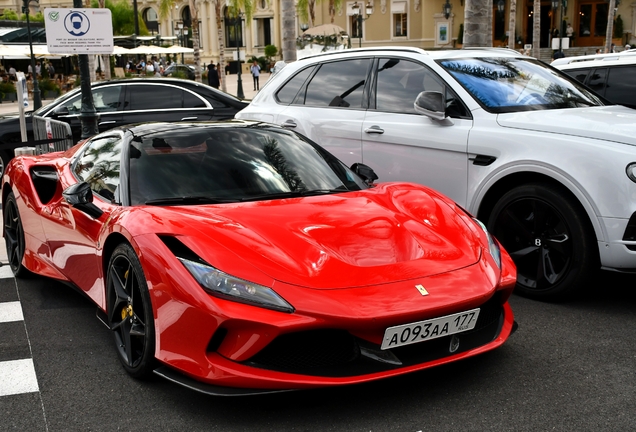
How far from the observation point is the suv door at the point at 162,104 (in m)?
12.2

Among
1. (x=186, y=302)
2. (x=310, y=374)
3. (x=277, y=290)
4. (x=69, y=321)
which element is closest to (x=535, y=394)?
(x=310, y=374)

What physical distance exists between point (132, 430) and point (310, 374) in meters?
0.87

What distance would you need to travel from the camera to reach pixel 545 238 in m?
5.35

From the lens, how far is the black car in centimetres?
1207

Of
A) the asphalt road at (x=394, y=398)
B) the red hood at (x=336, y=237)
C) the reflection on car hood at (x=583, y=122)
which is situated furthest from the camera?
the reflection on car hood at (x=583, y=122)

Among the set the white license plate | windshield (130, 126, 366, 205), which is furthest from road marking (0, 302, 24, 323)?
the white license plate

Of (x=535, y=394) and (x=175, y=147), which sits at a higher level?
(x=175, y=147)

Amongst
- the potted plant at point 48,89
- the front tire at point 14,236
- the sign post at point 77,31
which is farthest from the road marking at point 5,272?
the potted plant at point 48,89

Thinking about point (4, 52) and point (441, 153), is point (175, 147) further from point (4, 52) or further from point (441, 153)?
point (4, 52)

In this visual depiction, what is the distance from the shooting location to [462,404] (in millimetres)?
3662

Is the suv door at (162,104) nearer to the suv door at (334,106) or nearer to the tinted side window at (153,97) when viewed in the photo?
the tinted side window at (153,97)

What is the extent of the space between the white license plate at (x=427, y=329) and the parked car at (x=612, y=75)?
5.39 meters

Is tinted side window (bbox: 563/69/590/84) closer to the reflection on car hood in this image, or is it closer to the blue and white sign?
Answer: the reflection on car hood

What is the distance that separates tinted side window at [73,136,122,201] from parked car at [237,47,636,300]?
2.39 meters
